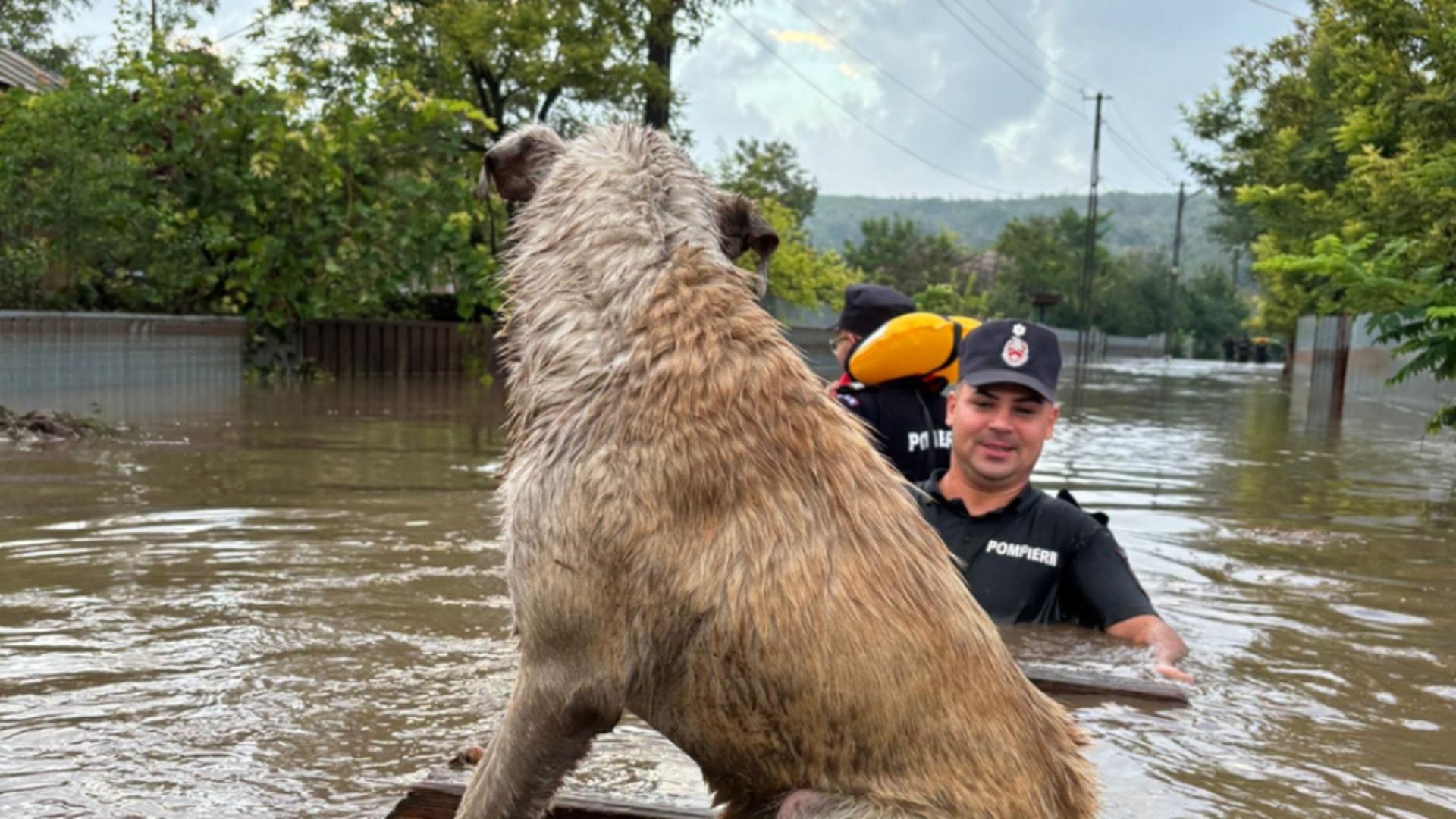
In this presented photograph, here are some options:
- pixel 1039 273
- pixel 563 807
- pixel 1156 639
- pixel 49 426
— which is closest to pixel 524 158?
pixel 563 807

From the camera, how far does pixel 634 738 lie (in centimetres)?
509

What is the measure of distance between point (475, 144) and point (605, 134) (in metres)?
26.3

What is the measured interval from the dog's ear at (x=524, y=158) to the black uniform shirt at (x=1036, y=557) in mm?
2528

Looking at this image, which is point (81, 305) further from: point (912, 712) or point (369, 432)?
point (912, 712)

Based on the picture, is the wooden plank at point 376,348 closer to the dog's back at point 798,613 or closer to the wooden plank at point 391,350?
the wooden plank at point 391,350

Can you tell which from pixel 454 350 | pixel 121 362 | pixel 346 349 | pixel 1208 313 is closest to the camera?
pixel 121 362

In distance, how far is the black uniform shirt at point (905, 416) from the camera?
691cm

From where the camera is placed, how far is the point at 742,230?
11.3ft

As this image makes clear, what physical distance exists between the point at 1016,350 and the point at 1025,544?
96 cm

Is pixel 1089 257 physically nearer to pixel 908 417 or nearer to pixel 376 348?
pixel 376 348

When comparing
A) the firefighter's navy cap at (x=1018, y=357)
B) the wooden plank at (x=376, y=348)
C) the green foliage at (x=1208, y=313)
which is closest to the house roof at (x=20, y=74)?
the wooden plank at (x=376, y=348)

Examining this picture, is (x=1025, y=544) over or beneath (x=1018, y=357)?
beneath

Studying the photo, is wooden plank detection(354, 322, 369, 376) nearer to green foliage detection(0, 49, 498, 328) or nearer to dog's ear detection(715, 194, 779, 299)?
green foliage detection(0, 49, 498, 328)

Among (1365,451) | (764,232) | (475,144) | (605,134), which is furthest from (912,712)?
(475,144)
